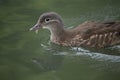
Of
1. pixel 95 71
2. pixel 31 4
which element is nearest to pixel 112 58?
pixel 95 71

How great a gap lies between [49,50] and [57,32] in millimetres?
602

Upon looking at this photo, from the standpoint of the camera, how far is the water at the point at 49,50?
7.25m

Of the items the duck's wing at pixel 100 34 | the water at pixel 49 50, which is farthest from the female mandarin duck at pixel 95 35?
the water at pixel 49 50

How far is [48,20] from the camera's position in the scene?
347 inches

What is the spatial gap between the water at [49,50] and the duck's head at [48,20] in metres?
0.36

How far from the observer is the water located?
725 centimetres

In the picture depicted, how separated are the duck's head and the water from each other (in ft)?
1.18

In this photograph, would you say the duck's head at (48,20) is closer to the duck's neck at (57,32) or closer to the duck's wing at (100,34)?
the duck's neck at (57,32)

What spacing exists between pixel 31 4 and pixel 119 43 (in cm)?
337

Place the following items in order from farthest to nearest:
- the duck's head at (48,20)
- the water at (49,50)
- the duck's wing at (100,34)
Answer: the duck's head at (48,20) < the duck's wing at (100,34) < the water at (49,50)

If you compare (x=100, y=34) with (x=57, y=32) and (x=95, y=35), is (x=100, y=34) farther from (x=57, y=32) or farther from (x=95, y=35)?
(x=57, y=32)

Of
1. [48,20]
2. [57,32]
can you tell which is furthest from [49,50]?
[48,20]

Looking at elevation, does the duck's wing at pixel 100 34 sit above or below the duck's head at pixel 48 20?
below

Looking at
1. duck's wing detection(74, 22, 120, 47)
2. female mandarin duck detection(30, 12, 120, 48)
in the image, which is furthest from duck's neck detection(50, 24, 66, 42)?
duck's wing detection(74, 22, 120, 47)
